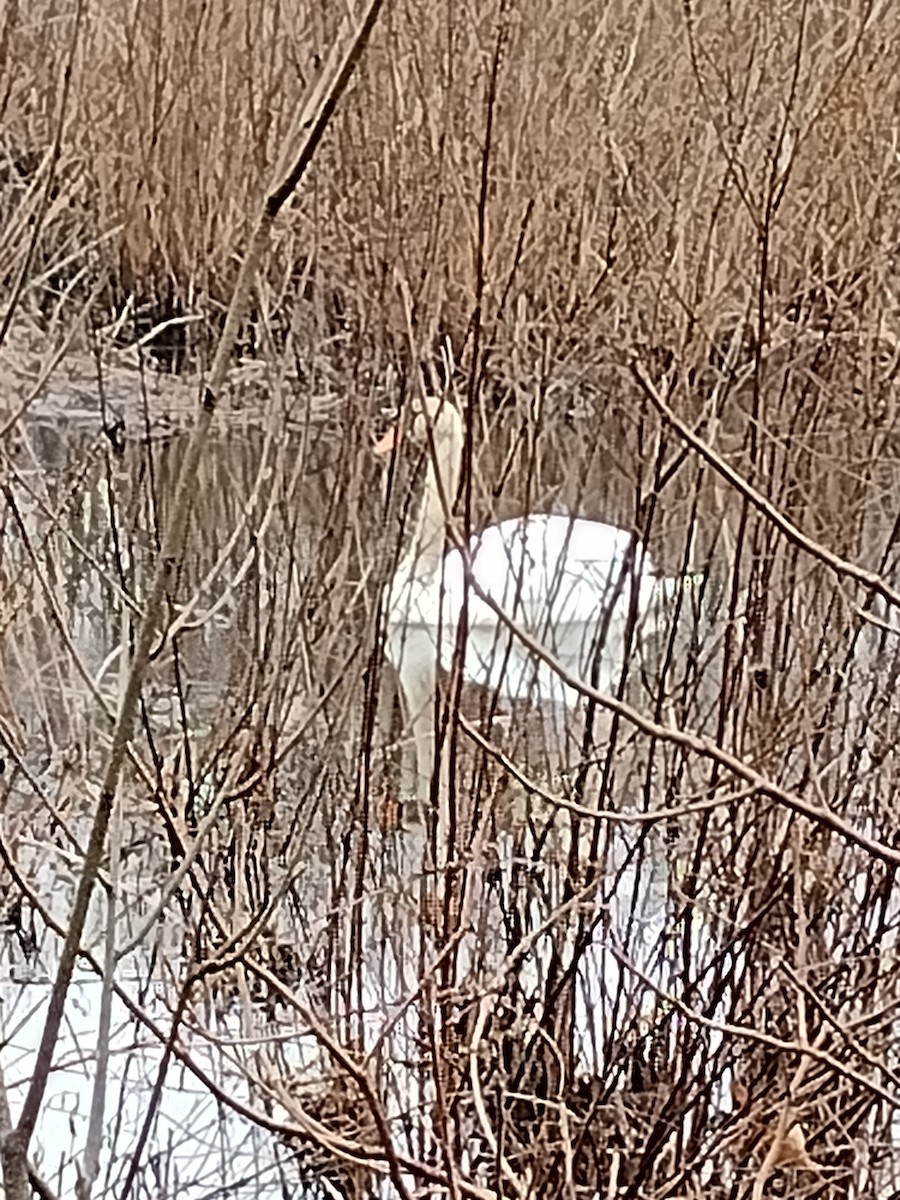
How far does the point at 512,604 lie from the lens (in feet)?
5.02

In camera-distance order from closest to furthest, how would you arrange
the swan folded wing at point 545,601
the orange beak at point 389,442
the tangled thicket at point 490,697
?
1. the tangled thicket at point 490,697
2. the orange beak at point 389,442
3. the swan folded wing at point 545,601

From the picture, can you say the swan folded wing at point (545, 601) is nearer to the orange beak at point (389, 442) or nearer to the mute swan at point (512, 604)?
the mute swan at point (512, 604)

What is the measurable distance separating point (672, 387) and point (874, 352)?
322 mm

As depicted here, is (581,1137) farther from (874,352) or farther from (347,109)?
(347,109)

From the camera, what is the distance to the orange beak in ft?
4.36

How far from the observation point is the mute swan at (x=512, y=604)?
1.49 meters

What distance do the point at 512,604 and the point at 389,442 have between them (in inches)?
8.8

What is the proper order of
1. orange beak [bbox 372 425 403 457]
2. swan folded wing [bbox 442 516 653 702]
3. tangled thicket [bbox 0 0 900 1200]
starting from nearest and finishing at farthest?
tangled thicket [bbox 0 0 900 1200] < orange beak [bbox 372 425 403 457] < swan folded wing [bbox 442 516 653 702]

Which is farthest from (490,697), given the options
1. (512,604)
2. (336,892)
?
(336,892)

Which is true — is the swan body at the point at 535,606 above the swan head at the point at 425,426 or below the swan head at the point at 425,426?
below

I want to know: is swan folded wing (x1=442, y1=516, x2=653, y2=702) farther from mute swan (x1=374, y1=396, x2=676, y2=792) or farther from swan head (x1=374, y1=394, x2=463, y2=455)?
swan head (x1=374, y1=394, x2=463, y2=455)

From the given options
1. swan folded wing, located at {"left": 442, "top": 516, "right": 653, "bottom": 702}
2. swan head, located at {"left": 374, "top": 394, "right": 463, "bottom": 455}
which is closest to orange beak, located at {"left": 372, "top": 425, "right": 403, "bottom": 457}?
swan head, located at {"left": 374, "top": 394, "right": 463, "bottom": 455}

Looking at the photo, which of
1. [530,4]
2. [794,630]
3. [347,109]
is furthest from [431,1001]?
[530,4]

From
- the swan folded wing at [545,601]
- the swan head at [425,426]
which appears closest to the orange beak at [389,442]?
the swan head at [425,426]
